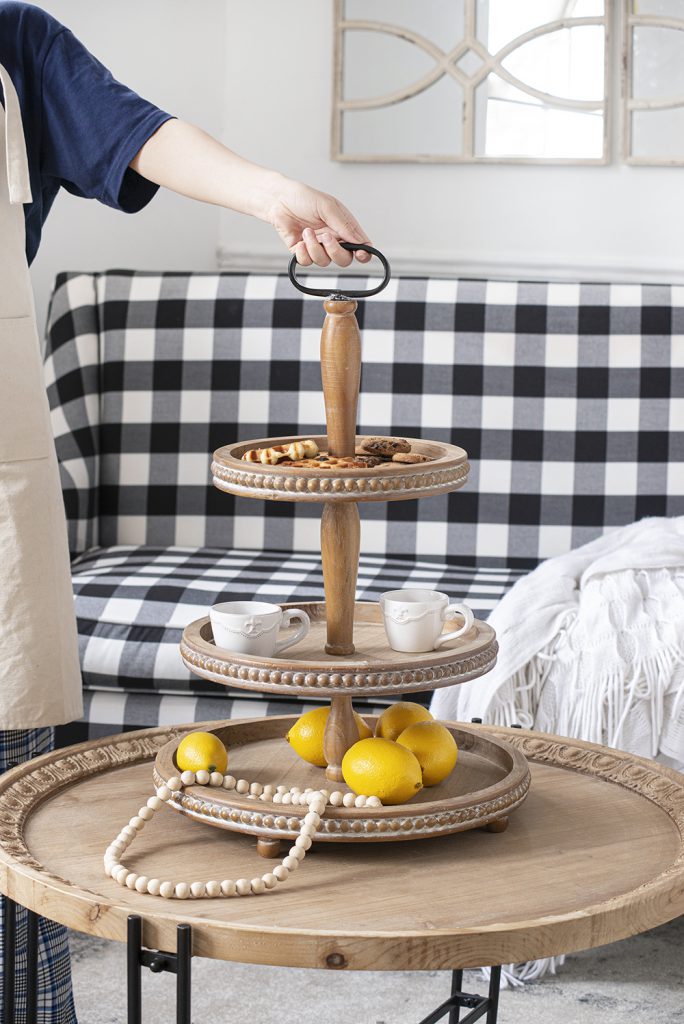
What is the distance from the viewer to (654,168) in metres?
2.95

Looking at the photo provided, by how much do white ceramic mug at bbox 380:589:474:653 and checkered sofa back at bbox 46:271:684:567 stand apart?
61.0 inches

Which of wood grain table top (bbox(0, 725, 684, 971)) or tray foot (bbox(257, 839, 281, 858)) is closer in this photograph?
wood grain table top (bbox(0, 725, 684, 971))

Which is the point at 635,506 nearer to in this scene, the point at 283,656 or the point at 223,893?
the point at 283,656

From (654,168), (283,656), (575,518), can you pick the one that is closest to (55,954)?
(283,656)

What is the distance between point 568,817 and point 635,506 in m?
1.59

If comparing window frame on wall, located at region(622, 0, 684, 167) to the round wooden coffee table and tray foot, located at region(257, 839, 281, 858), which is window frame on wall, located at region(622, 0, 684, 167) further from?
tray foot, located at region(257, 839, 281, 858)

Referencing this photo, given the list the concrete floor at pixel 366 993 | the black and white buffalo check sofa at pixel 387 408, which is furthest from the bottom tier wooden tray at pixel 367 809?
the black and white buffalo check sofa at pixel 387 408

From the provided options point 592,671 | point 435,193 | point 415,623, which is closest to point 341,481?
point 415,623

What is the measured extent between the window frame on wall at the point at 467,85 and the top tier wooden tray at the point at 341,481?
209 cm

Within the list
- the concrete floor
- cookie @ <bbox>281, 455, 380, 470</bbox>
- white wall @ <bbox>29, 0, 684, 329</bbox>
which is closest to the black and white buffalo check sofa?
white wall @ <bbox>29, 0, 684, 329</bbox>

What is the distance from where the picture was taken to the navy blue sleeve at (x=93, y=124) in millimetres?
1264

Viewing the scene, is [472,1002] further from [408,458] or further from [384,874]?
[408,458]

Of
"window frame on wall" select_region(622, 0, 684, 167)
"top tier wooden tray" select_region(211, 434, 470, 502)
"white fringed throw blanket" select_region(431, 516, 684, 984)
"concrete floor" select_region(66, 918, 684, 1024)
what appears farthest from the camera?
"window frame on wall" select_region(622, 0, 684, 167)

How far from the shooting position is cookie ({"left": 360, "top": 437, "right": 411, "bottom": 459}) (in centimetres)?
114
